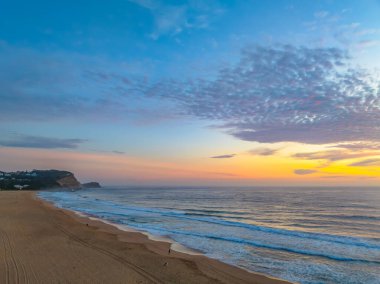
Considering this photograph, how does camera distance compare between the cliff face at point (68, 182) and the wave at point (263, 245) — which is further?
the cliff face at point (68, 182)

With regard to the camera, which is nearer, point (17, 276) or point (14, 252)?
point (17, 276)

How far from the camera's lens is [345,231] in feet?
72.7

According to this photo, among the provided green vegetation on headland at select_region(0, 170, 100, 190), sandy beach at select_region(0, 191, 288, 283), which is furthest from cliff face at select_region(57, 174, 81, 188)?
sandy beach at select_region(0, 191, 288, 283)

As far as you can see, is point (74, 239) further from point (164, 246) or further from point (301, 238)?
point (301, 238)

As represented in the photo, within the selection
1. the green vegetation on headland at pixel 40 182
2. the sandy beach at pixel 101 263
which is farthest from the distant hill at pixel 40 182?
the sandy beach at pixel 101 263

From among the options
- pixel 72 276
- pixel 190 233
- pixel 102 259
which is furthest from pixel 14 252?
pixel 190 233

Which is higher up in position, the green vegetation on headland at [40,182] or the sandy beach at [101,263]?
the sandy beach at [101,263]

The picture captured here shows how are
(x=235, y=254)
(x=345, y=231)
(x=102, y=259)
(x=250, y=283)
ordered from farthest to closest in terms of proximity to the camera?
1. (x=345, y=231)
2. (x=235, y=254)
3. (x=102, y=259)
4. (x=250, y=283)

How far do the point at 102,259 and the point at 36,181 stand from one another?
15682 centimetres

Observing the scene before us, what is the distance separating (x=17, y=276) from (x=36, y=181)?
158 m

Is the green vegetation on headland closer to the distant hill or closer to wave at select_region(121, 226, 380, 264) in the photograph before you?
the distant hill

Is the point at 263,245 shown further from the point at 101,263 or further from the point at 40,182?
the point at 40,182

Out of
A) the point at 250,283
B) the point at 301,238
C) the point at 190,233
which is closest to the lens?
the point at 250,283

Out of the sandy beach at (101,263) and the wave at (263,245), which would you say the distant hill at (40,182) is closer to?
the wave at (263,245)
